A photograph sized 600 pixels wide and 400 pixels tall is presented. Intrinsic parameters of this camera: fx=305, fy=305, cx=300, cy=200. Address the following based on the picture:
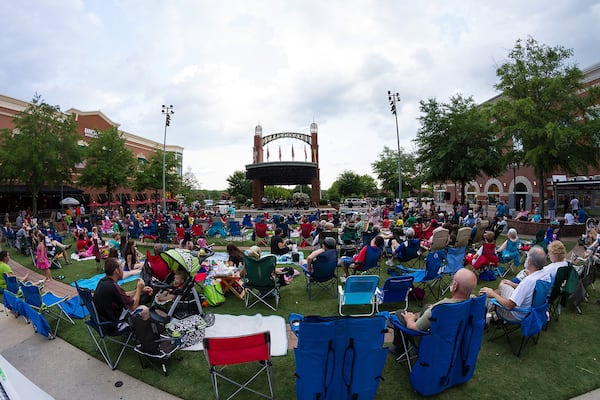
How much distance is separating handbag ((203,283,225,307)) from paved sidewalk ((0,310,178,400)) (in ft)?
6.90

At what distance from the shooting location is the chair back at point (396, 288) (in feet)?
16.5

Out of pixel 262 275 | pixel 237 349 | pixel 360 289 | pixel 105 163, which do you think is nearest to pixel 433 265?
pixel 360 289

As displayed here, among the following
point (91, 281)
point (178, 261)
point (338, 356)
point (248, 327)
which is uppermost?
point (178, 261)

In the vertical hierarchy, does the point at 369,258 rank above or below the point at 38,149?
below

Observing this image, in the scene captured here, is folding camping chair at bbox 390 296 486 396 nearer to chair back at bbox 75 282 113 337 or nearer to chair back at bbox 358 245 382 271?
chair back at bbox 358 245 382 271

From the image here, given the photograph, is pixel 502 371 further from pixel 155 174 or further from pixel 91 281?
pixel 155 174

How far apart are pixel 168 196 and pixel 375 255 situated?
43117mm

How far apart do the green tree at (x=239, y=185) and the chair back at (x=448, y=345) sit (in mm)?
63551

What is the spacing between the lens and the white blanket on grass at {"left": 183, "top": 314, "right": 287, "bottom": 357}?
15.0ft

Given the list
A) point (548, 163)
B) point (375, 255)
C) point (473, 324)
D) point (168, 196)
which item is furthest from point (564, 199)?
point (168, 196)

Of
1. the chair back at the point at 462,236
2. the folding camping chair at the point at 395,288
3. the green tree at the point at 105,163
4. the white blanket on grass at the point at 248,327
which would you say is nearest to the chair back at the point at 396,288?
the folding camping chair at the point at 395,288

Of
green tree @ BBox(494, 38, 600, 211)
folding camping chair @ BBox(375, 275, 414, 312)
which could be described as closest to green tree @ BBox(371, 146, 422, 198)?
green tree @ BBox(494, 38, 600, 211)

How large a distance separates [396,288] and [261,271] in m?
2.41

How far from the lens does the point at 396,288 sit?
5.17 metres
